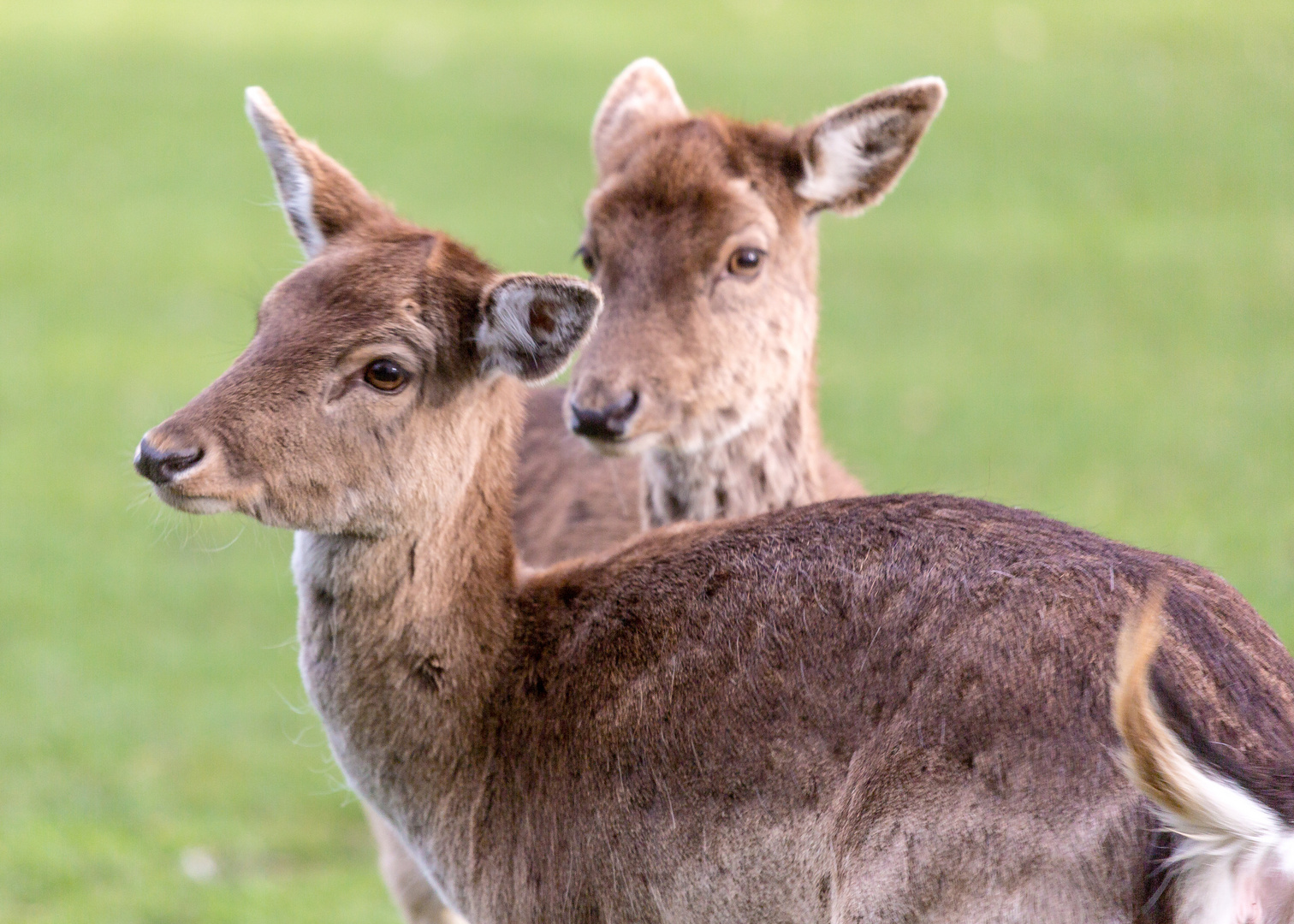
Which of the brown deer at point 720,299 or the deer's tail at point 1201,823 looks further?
the brown deer at point 720,299

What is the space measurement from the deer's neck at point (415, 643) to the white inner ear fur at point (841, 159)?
203 centimetres

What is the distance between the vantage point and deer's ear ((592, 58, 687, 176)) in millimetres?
6441

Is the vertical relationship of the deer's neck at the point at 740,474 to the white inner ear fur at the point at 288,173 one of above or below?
below

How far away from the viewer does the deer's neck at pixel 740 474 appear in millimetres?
5891

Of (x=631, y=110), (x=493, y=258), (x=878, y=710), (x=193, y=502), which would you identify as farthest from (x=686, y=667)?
(x=493, y=258)

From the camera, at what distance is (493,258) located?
16.3m

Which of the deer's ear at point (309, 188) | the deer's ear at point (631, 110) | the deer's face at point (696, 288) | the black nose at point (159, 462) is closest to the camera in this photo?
the black nose at point (159, 462)

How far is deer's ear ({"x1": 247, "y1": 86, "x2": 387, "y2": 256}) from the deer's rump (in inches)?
52.6

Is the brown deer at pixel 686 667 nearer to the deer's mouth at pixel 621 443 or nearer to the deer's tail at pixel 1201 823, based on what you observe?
the deer's tail at pixel 1201 823

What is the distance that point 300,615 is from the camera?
4.61 m

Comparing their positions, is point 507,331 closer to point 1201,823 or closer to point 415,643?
point 415,643

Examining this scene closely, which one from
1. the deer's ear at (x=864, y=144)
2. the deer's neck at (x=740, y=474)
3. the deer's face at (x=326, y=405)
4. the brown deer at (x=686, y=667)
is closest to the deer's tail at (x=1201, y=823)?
the brown deer at (x=686, y=667)

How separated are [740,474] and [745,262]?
2.44ft

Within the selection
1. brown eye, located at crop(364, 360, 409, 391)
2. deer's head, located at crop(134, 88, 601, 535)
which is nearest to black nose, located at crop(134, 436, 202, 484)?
deer's head, located at crop(134, 88, 601, 535)
